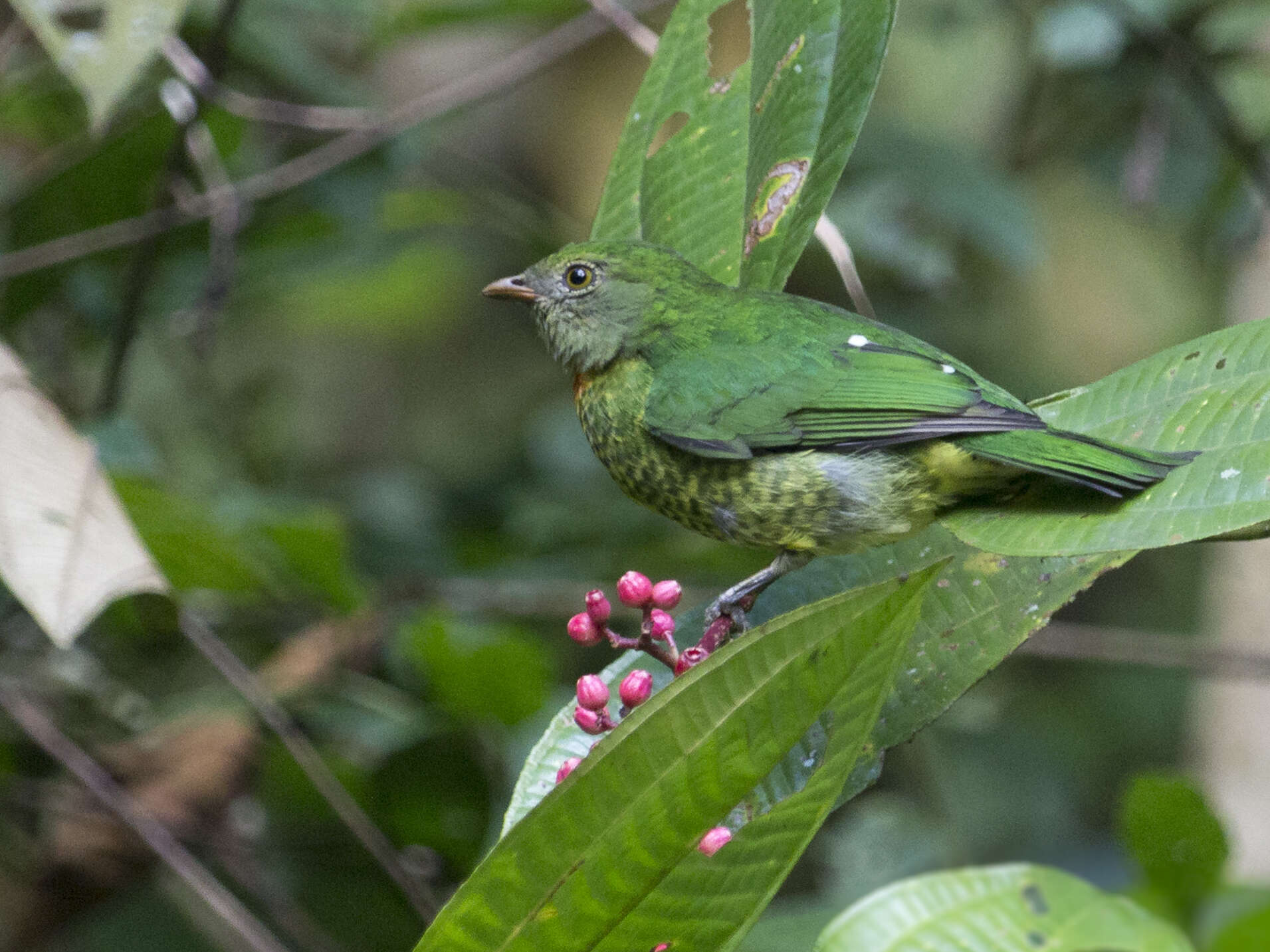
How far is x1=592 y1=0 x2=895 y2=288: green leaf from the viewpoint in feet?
5.41

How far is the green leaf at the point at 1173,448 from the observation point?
51.7 inches

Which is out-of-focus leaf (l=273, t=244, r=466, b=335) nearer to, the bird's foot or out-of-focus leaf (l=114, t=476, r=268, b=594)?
out-of-focus leaf (l=114, t=476, r=268, b=594)

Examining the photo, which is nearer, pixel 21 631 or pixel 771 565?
pixel 771 565

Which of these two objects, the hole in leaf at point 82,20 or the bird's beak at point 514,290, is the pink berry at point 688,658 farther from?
the hole in leaf at point 82,20

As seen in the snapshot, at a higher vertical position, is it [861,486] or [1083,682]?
[861,486]

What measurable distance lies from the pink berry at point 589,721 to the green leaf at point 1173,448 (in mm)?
508

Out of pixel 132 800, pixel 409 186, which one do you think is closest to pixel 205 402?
pixel 409 186

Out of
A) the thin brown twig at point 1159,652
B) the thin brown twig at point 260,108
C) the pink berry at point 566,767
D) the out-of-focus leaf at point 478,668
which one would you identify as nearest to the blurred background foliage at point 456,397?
the out-of-focus leaf at point 478,668

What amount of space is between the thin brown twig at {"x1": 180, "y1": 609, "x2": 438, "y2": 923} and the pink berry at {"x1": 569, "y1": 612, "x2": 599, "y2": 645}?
0.81m

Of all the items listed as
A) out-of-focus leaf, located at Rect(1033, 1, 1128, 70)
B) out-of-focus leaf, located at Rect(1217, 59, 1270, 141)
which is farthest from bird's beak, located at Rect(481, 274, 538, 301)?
out-of-focus leaf, located at Rect(1217, 59, 1270, 141)

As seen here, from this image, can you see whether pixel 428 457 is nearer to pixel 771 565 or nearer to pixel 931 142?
pixel 931 142

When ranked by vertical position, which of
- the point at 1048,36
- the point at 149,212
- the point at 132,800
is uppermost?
the point at 1048,36

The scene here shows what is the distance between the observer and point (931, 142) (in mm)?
4145

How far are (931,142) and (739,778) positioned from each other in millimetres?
3415
